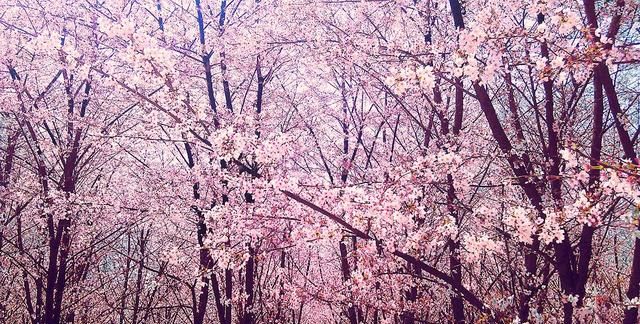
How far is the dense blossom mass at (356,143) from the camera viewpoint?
13.3ft

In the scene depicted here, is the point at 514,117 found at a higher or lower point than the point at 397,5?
lower

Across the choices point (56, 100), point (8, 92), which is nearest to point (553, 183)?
point (8, 92)

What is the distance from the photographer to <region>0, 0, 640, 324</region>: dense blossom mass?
4059mm

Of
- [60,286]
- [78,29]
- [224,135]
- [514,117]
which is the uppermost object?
[78,29]

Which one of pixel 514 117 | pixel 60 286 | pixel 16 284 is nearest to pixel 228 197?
pixel 60 286

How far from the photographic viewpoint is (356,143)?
→ 9.16 m

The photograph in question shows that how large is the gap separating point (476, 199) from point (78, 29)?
7.35 metres

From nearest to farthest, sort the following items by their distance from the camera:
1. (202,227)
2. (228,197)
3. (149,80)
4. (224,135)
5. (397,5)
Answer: (224,135), (149,80), (397,5), (228,197), (202,227)

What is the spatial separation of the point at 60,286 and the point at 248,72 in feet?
15.5

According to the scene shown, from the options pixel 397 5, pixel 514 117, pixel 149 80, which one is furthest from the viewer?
pixel 397 5

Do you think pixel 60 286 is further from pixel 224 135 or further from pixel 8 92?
pixel 224 135

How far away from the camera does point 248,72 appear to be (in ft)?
29.9

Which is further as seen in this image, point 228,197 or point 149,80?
point 228,197

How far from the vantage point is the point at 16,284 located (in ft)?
45.4
